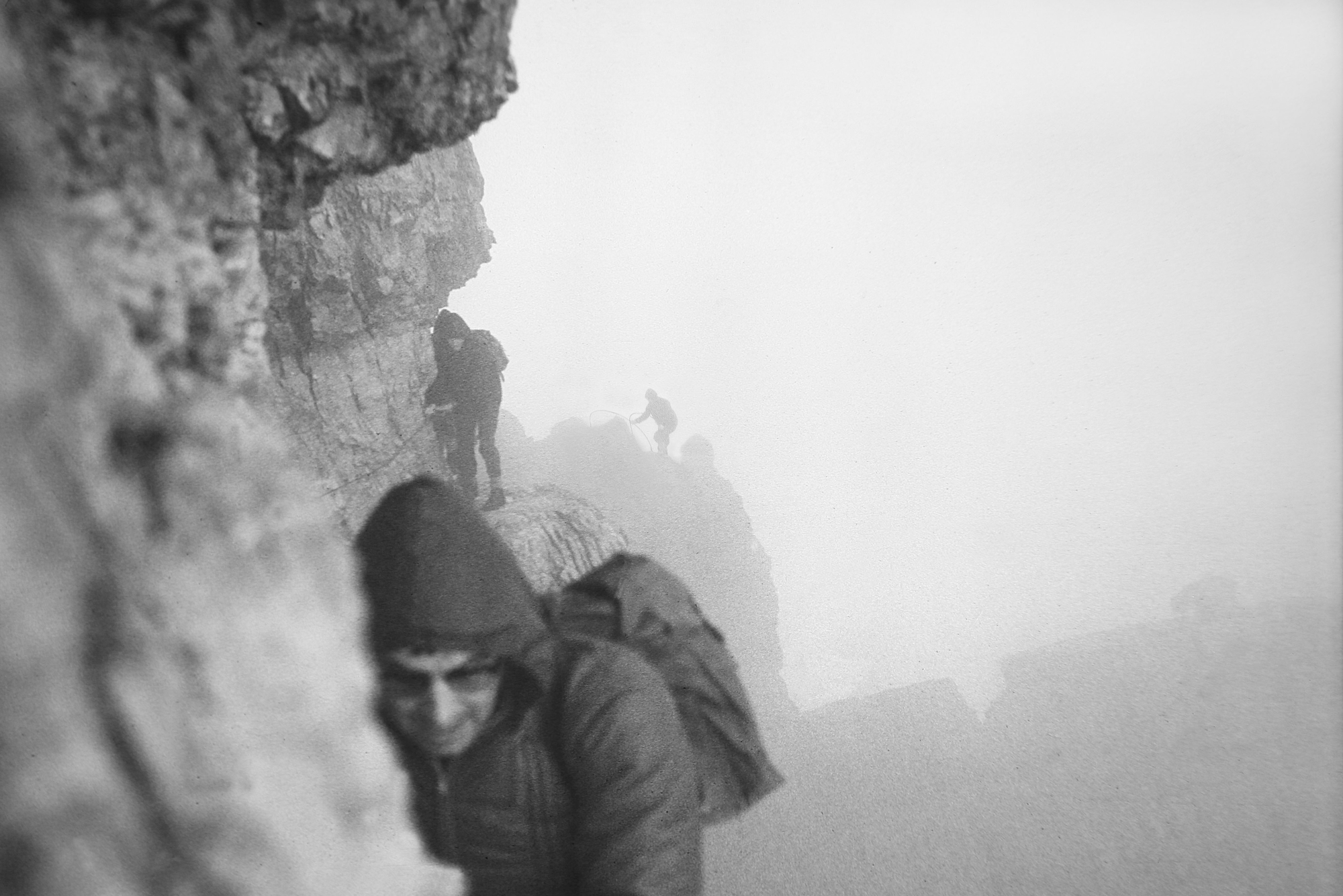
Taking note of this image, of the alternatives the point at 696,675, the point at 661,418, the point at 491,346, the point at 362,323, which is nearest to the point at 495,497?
the point at 491,346

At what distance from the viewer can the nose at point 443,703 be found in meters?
2.03

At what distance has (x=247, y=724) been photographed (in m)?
1.23

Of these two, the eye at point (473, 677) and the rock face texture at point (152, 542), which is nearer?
the rock face texture at point (152, 542)

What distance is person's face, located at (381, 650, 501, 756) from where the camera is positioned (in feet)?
6.64

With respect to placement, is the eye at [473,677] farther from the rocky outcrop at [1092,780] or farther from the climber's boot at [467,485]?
the rocky outcrop at [1092,780]

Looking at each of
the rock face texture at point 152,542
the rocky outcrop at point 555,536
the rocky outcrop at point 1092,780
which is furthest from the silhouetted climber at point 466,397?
the rocky outcrop at point 1092,780

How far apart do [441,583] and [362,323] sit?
31.8ft

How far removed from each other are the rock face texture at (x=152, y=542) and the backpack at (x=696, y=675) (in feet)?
3.39

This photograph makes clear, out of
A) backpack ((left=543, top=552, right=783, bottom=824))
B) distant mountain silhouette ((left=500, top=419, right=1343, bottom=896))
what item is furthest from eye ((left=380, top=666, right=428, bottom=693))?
distant mountain silhouette ((left=500, top=419, right=1343, bottom=896))

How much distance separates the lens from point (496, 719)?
2.14m

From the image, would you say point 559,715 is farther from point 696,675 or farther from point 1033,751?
point 1033,751

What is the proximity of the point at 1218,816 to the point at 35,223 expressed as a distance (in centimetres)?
2687

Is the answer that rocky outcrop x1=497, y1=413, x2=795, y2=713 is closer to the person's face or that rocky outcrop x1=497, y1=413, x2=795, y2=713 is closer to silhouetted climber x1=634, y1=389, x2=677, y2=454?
silhouetted climber x1=634, y1=389, x2=677, y2=454

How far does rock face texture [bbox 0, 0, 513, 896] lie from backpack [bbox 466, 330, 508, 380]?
8.59m
